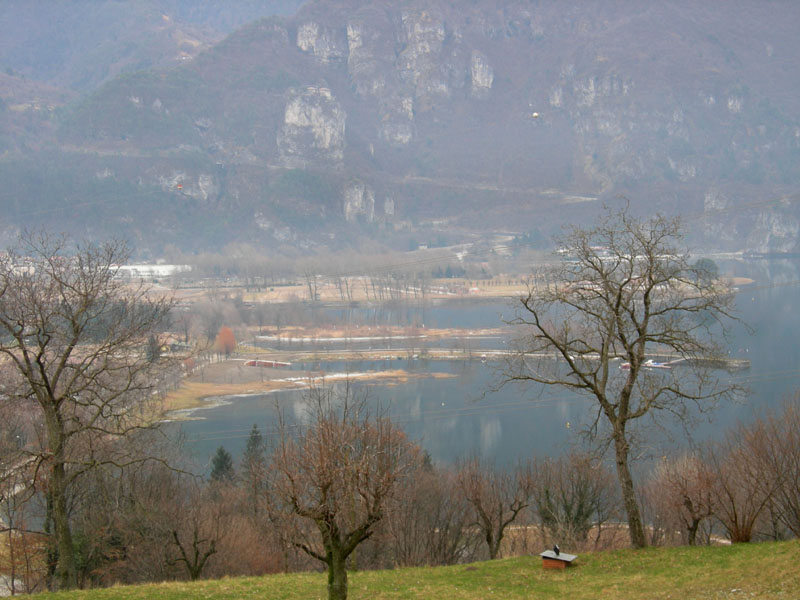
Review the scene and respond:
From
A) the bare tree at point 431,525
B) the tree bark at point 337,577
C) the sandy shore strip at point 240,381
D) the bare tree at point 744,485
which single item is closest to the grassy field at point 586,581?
the tree bark at point 337,577

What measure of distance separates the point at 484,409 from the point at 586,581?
33.6 m

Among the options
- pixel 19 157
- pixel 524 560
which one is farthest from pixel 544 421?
pixel 19 157

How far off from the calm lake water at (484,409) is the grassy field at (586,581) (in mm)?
10653

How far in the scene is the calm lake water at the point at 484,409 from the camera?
3519 cm

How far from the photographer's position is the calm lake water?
35188 mm

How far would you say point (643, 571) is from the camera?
10.8 m

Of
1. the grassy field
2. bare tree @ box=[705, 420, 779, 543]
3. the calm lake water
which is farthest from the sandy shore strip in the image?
the grassy field

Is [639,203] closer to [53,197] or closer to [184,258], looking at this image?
[184,258]

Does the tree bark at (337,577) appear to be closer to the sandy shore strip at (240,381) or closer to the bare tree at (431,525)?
Result: the bare tree at (431,525)

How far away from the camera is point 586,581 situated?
34.8 ft

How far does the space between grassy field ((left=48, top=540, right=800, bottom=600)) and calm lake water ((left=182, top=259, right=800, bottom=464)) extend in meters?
10.7

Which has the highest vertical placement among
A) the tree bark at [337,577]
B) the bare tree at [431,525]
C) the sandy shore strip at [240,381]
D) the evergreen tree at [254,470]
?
the sandy shore strip at [240,381]

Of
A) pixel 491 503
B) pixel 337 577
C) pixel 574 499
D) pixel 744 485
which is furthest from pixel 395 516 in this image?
pixel 744 485

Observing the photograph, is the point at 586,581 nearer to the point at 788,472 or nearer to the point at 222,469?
the point at 788,472
